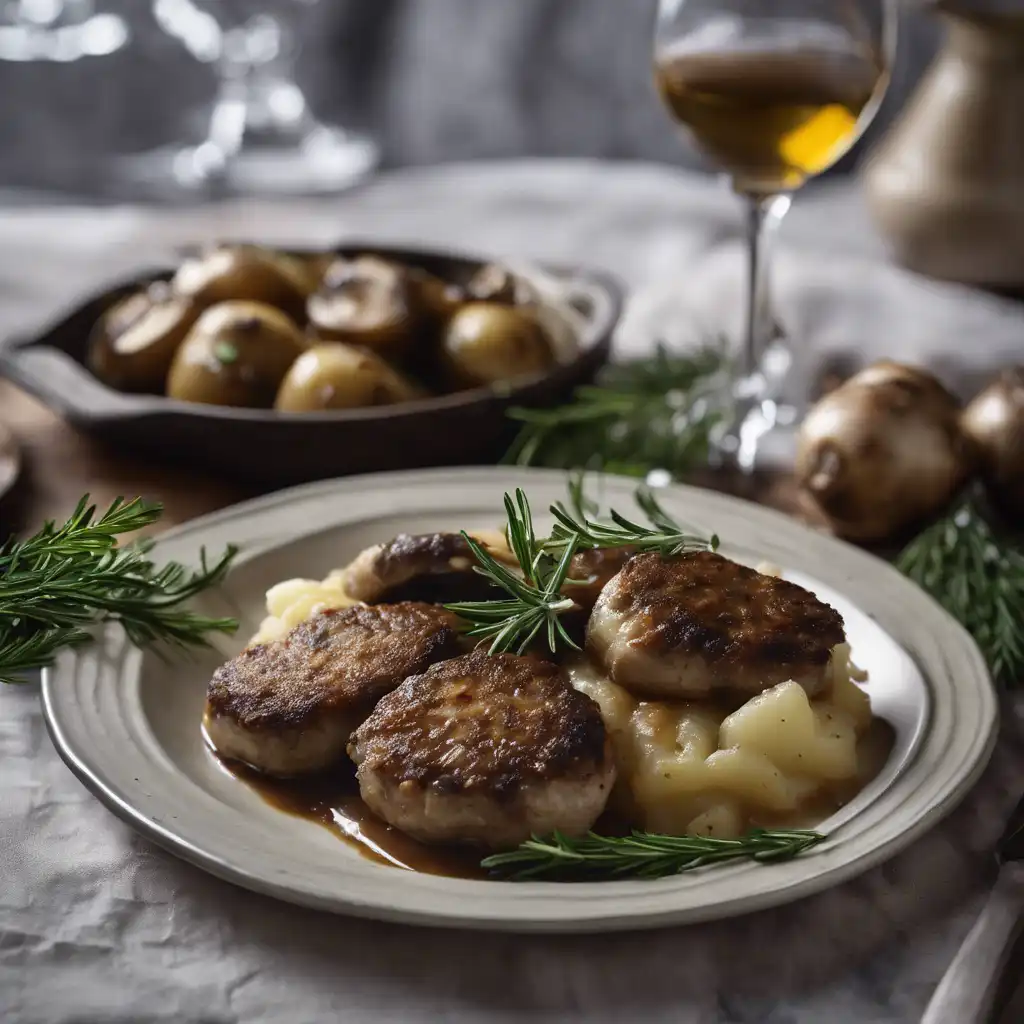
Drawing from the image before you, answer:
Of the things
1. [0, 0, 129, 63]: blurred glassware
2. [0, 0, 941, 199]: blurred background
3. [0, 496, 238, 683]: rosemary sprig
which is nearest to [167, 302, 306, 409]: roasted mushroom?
[0, 496, 238, 683]: rosemary sprig

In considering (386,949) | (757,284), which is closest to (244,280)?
(757,284)

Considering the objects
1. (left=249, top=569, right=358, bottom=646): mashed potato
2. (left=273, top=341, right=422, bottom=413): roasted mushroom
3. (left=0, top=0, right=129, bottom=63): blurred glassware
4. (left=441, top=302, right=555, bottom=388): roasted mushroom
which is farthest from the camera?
(left=0, top=0, right=129, bottom=63): blurred glassware

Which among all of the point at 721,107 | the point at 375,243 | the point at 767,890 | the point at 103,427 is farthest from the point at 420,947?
the point at 375,243

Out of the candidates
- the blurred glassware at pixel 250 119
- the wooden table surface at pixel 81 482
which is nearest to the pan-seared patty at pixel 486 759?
the wooden table surface at pixel 81 482

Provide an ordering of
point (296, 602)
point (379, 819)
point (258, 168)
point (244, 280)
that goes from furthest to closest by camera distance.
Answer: point (258, 168) → point (244, 280) → point (296, 602) → point (379, 819)

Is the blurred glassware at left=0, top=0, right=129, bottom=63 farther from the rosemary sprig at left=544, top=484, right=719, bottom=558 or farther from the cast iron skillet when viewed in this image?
the rosemary sprig at left=544, top=484, right=719, bottom=558

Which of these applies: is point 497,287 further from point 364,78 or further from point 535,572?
point 364,78

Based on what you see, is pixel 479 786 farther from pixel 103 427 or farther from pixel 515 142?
pixel 515 142
